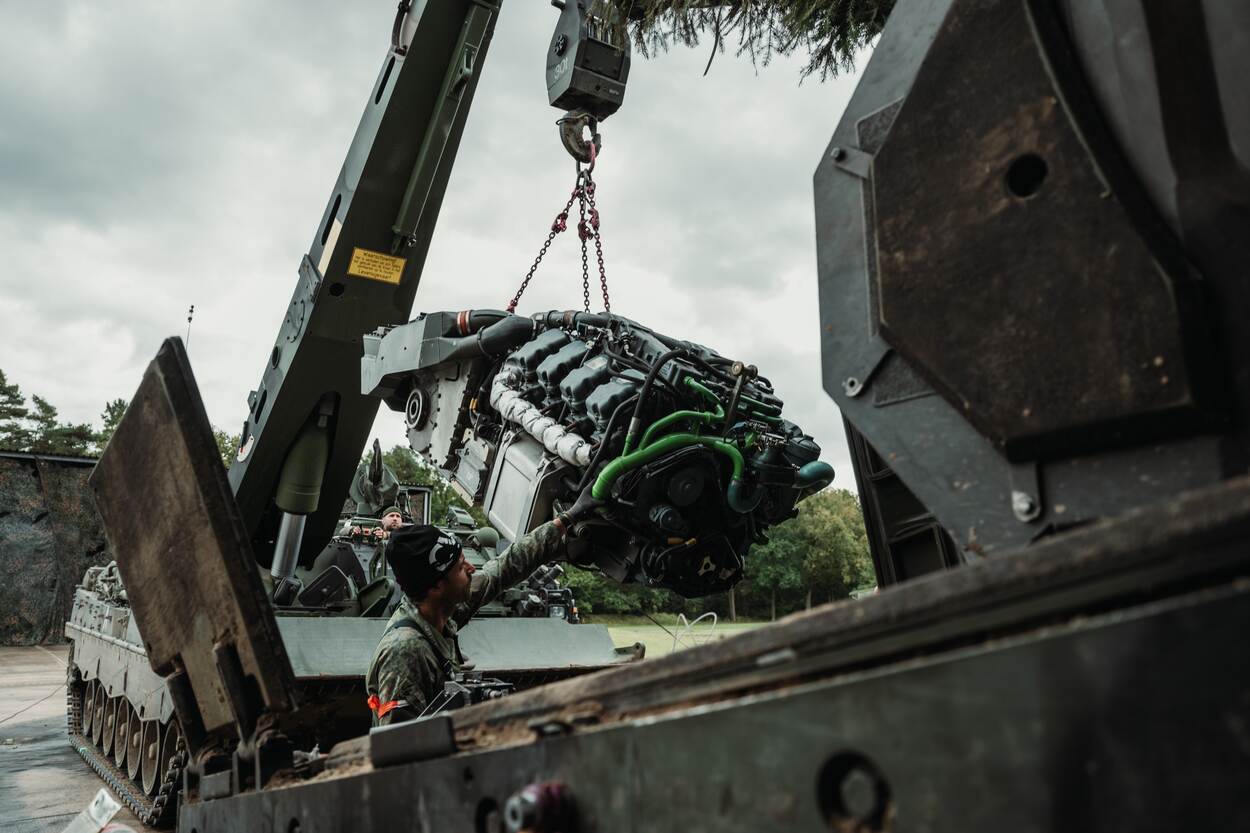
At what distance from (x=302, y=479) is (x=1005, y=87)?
621cm

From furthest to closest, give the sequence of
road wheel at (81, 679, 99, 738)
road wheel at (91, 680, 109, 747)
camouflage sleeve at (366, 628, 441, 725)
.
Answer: road wheel at (81, 679, 99, 738) < road wheel at (91, 680, 109, 747) < camouflage sleeve at (366, 628, 441, 725)

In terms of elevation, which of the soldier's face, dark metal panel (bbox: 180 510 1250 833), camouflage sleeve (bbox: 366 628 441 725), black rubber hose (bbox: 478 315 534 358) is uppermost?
black rubber hose (bbox: 478 315 534 358)

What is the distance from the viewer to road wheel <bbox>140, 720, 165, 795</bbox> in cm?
667

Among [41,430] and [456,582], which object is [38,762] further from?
[41,430]

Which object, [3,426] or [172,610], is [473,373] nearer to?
[172,610]

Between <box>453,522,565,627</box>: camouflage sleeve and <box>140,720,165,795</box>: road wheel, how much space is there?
3.81m

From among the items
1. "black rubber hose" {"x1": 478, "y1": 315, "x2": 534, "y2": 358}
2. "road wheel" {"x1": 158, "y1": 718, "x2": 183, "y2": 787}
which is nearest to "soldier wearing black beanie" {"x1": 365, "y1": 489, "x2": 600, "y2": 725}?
"black rubber hose" {"x1": 478, "y1": 315, "x2": 534, "y2": 358}

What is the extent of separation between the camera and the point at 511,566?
404 centimetres

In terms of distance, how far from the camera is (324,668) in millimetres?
5672

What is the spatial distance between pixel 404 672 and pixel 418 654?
0.27 feet

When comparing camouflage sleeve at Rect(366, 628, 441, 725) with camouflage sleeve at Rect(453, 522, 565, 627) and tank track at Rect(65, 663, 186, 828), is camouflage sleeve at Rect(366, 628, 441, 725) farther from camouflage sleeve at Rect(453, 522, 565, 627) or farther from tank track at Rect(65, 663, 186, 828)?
tank track at Rect(65, 663, 186, 828)

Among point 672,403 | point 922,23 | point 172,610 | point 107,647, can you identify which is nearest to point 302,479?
point 107,647

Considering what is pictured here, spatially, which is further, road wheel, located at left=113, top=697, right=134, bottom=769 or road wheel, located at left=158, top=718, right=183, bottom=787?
road wheel, located at left=113, top=697, right=134, bottom=769

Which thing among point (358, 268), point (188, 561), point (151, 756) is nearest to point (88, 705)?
point (151, 756)
